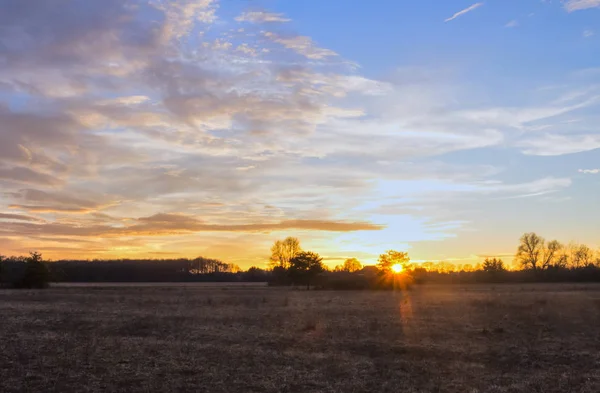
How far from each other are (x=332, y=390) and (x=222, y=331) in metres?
12.2

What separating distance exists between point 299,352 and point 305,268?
72.1 meters

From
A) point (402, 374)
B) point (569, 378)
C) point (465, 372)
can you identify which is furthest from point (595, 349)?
point (402, 374)

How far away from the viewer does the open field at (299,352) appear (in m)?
15.7

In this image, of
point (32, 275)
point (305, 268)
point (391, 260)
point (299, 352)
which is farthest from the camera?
point (391, 260)

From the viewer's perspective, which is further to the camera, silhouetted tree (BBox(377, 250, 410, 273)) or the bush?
silhouetted tree (BBox(377, 250, 410, 273))

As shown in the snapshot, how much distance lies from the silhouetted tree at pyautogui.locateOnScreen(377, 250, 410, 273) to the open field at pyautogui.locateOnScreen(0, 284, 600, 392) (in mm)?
83552

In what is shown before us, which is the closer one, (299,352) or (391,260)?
(299,352)

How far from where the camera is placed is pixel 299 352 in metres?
21.0

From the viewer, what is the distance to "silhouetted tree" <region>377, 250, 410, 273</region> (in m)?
117

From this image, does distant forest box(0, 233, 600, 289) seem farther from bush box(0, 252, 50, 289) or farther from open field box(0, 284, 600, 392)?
open field box(0, 284, 600, 392)

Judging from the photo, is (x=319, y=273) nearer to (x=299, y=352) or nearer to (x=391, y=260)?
(x=391, y=260)

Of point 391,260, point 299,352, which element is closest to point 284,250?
point 391,260

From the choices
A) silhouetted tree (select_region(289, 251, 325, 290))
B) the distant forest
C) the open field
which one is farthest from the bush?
the open field

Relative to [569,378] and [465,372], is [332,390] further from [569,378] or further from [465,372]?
[569,378]
